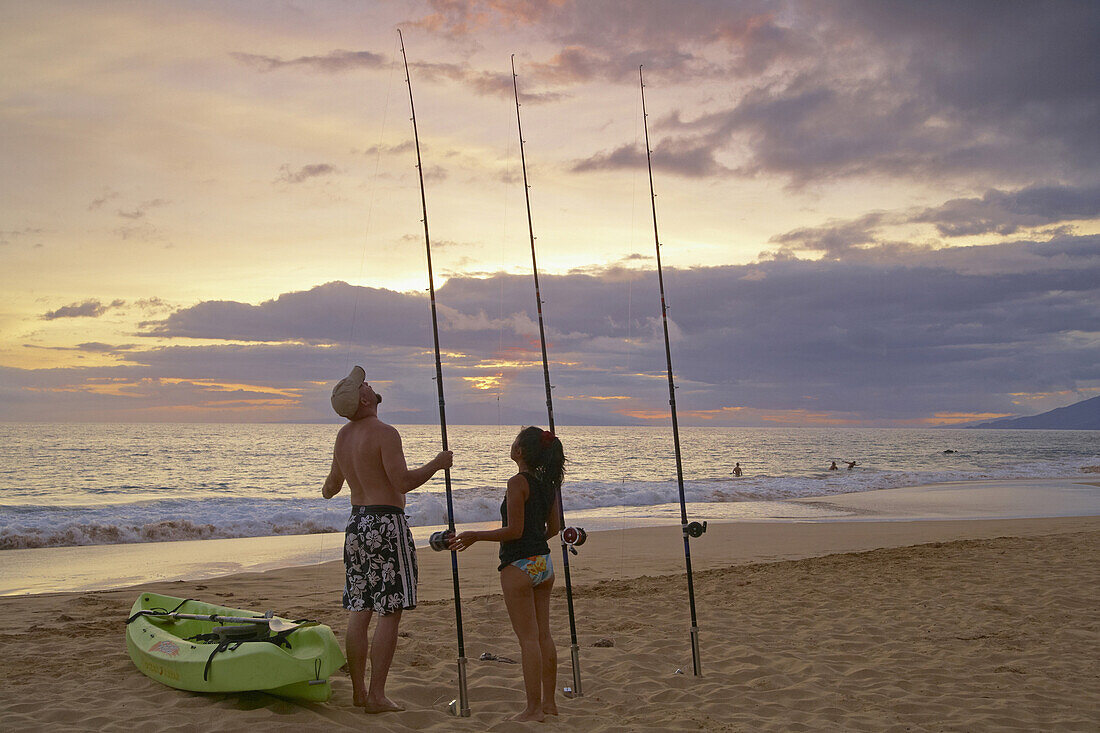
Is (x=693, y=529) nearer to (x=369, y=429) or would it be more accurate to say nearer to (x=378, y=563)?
(x=378, y=563)

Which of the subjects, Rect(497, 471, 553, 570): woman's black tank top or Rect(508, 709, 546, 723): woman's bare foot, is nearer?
Rect(497, 471, 553, 570): woman's black tank top

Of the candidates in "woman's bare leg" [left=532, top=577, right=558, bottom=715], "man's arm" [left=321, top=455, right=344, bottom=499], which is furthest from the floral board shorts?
"woman's bare leg" [left=532, top=577, right=558, bottom=715]

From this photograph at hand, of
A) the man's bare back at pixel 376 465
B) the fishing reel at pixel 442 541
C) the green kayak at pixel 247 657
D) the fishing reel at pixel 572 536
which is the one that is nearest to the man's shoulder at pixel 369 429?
the man's bare back at pixel 376 465

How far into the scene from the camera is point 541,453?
12.7ft

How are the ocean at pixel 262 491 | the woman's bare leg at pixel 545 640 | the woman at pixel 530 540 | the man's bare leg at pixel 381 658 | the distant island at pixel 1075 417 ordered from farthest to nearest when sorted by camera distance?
the distant island at pixel 1075 417, the ocean at pixel 262 491, the man's bare leg at pixel 381 658, the woman's bare leg at pixel 545 640, the woman at pixel 530 540

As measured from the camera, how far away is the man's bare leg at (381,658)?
161 inches

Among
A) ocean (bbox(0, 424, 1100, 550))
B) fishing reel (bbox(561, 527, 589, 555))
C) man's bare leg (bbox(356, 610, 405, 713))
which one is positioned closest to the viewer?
man's bare leg (bbox(356, 610, 405, 713))

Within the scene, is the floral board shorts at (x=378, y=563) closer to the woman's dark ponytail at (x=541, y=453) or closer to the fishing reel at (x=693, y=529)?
the woman's dark ponytail at (x=541, y=453)

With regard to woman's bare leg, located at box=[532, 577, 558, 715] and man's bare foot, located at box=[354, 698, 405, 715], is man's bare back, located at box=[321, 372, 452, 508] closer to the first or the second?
woman's bare leg, located at box=[532, 577, 558, 715]

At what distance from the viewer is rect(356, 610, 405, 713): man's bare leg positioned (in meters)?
4.08

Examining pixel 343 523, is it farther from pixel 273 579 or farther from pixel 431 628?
pixel 431 628

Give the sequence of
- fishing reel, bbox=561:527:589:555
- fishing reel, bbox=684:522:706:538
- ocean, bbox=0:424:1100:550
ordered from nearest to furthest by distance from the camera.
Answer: fishing reel, bbox=561:527:589:555, fishing reel, bbox=684:522:706:538, ocean, bbox=0:424:1100:550

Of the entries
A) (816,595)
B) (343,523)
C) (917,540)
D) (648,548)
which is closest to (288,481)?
(343,523)

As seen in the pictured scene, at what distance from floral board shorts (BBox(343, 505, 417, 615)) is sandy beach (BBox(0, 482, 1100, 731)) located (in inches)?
25.1
